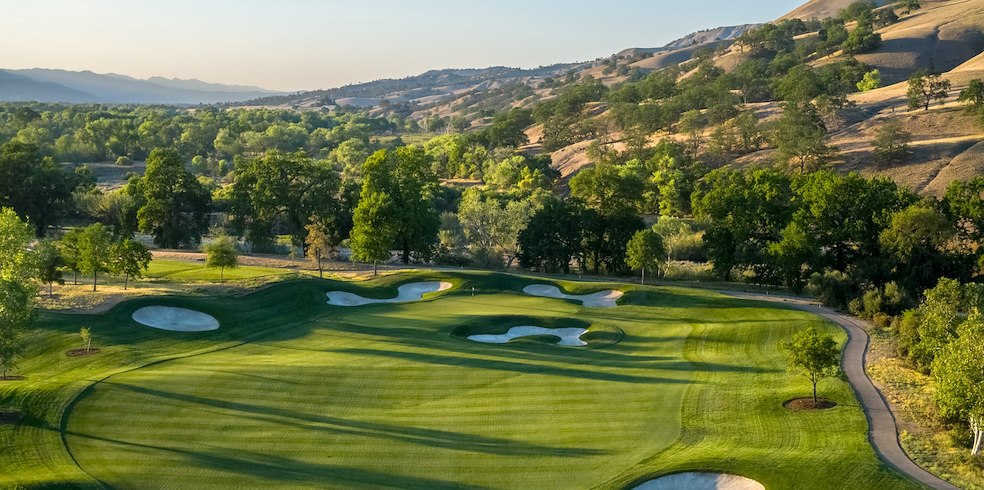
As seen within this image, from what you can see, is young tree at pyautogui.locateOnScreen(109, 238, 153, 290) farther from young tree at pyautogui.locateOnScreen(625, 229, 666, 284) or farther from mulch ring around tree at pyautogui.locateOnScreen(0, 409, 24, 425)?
young tree at pyautogui.locateOnScreen(625, 229, 666, 284)

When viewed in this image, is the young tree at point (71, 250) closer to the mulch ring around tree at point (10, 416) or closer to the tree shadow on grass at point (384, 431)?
the tree shadow on grass at point (384, 431)

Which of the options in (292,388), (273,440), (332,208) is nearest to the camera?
(273,440)

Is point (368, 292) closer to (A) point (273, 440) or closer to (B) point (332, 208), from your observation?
(B) point (332, 208)

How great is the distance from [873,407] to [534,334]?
19495 millimetres

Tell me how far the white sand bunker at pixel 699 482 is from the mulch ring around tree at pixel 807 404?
24.4ft

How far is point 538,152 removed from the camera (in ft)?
504

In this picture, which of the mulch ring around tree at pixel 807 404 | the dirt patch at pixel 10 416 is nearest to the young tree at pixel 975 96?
the mulch ring around tree at pixel 807 404

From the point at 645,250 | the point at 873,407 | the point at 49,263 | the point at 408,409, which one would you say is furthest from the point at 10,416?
the point at 645,250

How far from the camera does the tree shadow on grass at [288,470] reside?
2414 cm

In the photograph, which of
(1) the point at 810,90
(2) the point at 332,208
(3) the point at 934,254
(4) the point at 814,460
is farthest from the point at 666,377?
(1) the point at 810,90

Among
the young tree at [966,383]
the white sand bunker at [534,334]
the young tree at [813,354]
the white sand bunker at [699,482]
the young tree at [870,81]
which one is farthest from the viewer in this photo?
the young tree at [870,81]

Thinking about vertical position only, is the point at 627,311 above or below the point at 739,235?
below

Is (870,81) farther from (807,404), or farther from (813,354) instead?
(807,404)

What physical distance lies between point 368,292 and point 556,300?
43.1 feet
